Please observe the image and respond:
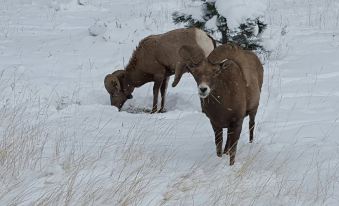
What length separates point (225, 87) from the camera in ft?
19.9

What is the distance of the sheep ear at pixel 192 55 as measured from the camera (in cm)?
580

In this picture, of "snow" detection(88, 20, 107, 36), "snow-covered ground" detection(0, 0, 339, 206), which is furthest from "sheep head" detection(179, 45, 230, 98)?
"snow" detection(88, 20, 107, 36)

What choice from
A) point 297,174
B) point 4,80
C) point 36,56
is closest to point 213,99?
point 297,174

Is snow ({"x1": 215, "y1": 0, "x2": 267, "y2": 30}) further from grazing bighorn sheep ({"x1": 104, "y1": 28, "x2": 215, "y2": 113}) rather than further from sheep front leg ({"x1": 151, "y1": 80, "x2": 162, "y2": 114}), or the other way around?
sheep front leg ({"x1": 151, "y1": 80, "x2": 162, "y2": 114})

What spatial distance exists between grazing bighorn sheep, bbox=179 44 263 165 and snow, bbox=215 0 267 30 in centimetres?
319

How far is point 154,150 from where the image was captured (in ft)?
20.5

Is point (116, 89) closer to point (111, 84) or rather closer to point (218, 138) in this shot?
point (111, 84)

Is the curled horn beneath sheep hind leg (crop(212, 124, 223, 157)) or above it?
beneath

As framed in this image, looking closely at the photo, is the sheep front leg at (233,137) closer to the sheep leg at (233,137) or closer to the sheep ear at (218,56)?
the sheep leg at (233,137)

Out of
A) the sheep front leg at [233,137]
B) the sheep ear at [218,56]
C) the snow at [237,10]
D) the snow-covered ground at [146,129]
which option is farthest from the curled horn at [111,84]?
the sheep ear at [218,56]

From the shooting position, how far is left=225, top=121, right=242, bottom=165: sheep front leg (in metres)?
6.20

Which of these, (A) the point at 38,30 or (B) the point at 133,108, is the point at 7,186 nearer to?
(B) the point at 133,108

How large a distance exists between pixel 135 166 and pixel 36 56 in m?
7.75

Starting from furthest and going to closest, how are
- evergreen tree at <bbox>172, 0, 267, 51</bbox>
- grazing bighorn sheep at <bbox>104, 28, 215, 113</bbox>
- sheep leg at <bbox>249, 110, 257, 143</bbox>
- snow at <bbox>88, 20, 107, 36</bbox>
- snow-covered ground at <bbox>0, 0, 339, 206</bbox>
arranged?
snow at <bbox>88, 20, 107, 36</bbox> → evergreen tree at <bbox>172, 0, 267, 51</bbox> → grazing bighorn sheep at <bbox>104, 28, 215, 113</bbox> → sheep leg at <bbox>249, 110, 257, 143</bbox> → snow-covered ground at <bbox>0, 0, 339, 206</bbox>
